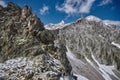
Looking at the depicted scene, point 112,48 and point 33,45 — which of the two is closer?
point 33,45

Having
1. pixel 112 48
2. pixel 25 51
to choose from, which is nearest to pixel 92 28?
pixel 112 48

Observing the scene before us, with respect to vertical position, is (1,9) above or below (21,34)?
above

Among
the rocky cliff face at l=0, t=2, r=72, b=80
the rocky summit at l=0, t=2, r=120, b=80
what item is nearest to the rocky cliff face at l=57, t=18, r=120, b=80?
the rocky summit at l=0, t=2, r=120, b=80

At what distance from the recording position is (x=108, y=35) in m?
142

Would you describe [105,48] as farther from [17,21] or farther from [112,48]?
[17,21]

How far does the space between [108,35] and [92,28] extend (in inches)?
753

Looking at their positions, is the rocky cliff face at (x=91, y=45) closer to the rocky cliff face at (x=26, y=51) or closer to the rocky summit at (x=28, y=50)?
the rocky summit at (x=28, y=50)

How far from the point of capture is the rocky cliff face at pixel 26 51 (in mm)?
24094

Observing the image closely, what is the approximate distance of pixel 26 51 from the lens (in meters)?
28.6

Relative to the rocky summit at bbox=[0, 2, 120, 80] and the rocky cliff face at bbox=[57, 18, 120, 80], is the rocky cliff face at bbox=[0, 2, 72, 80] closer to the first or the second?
the rocky summit at bbox=[0, 2, 120, 80]

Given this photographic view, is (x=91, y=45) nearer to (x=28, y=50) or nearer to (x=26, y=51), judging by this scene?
(x=28, y=50)

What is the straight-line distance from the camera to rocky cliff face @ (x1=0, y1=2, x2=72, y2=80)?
24094mm

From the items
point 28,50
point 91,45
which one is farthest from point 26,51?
point 91,45

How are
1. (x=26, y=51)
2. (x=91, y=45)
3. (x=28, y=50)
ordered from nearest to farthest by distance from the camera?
(x=26, y=51) < (x=28, y=50) < (x=91, y=45)
